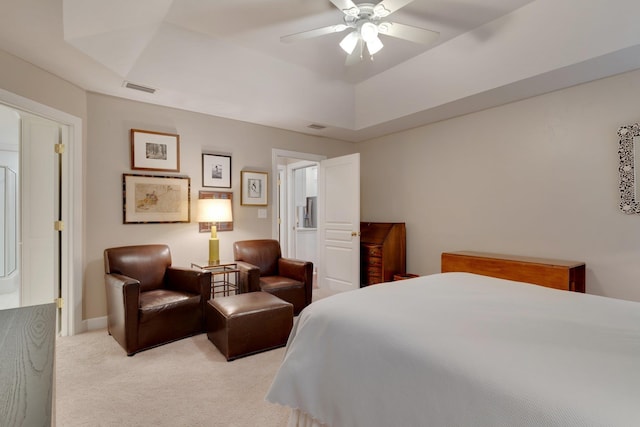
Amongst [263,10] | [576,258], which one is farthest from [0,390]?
[576,258]

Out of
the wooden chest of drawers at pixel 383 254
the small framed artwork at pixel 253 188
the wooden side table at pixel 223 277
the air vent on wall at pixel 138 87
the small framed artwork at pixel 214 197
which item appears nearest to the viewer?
the air vent on wall at pixel 138 87

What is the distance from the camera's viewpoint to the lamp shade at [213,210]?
11.7ft

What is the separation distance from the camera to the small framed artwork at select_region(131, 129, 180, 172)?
3.39m

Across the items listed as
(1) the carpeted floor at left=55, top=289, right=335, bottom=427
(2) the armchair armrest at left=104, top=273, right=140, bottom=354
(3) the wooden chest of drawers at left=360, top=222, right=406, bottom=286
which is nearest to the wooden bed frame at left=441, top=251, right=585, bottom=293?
(3) the wooden chest of drawers at left=360, top=222, right=406, bottom=286

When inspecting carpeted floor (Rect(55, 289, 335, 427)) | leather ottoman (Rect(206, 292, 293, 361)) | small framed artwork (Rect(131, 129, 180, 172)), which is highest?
small framed artwork (Rect(131, 129, 180, 172))

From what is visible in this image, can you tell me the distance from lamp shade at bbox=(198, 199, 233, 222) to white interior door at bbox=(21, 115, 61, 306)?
1.29 m

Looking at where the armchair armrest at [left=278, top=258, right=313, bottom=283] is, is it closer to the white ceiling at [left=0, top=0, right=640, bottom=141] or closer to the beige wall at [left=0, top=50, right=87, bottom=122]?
the white ceiling at [left=0, top=0, right=640, bottom=141]

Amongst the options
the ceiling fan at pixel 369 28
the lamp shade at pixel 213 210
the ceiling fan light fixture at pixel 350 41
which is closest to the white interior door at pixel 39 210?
the lamp shade at pixel 213 210

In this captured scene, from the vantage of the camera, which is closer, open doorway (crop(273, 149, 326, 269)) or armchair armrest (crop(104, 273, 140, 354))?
armchair armrest (crop(104, 273, 140, 354))

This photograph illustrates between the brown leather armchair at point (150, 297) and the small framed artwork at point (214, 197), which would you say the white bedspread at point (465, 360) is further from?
the small framed artwork at point (214, 197)

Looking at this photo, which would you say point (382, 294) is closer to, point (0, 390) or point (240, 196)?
point (0, 390)

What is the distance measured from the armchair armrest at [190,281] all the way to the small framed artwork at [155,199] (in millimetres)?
650

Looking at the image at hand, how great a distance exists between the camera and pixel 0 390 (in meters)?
0.69

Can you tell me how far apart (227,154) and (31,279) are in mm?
2349
